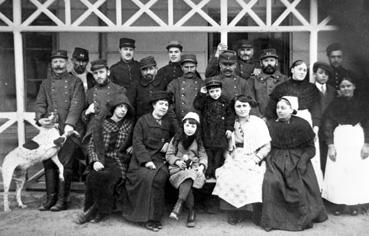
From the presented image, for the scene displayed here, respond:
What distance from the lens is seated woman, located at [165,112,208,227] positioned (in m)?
4.62

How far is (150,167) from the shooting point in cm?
478

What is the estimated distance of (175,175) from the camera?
472cm

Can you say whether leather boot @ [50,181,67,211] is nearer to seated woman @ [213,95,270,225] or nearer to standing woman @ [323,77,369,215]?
seated woman @ [213,95,270,225]

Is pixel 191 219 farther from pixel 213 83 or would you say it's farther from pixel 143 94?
pixel 143 94

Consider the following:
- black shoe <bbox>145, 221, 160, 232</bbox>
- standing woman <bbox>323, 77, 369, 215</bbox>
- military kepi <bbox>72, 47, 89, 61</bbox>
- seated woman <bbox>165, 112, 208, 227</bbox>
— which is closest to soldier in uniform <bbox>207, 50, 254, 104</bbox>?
seated woman <bbox>165, 112, 208, 227</bbox>

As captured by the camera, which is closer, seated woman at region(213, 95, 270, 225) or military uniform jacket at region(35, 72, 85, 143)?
seated woman at region(213, 95, 270, 225)

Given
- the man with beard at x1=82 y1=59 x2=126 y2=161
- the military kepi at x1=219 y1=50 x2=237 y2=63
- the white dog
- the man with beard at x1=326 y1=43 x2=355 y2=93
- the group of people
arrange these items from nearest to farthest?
the group of people → the white dog → the military kepi at x1=219 y1=50 x2=237 y2=63 → the man with beard at x1=82 y1=59 x2=126 y2=161 → the man with beard at x1=326 y1=43 x2=355 y2=93

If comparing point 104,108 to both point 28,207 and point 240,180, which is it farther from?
point 240,180

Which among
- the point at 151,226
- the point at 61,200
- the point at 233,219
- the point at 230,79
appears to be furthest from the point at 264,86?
the point at 61,200

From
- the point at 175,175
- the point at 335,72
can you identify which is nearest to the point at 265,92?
the point at 335,72

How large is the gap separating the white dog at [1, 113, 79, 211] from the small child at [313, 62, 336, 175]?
3.44 meters

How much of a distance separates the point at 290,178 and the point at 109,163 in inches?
85.4

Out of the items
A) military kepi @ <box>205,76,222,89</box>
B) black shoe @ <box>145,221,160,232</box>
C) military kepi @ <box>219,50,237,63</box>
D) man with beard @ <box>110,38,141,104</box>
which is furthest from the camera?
man with beard @ <box>110,38,141,104</box>

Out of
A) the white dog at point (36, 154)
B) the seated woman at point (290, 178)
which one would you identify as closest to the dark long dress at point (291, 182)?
the seated woman at point (290, 178)
